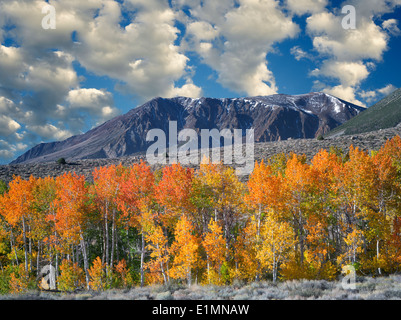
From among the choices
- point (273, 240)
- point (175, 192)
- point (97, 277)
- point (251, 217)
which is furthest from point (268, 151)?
point (97, 277)

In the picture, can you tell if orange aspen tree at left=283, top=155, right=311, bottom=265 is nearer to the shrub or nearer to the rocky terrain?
the shrub

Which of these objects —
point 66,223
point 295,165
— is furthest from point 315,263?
point 66,223

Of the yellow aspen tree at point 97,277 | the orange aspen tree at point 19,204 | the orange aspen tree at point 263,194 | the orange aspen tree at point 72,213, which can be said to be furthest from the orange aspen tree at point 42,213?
the orange aspen tree at point 263,194

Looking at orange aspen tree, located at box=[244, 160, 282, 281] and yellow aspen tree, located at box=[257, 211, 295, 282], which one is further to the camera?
orange aspen tree, located at box=[244, 160, 282, 281]

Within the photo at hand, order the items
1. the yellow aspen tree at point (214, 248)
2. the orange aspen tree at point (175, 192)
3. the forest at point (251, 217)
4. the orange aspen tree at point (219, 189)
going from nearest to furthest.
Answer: the yellow aspen tree at point (214, 248) → the forest at point (251, 217) → the orange aspen tree at point (175, 192) → the orange aspen tree at point (219, 189)

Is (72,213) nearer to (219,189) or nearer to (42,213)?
(42,213)

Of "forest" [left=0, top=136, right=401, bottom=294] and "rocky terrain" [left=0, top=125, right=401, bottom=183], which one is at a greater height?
"rocky terrain" [left=0, top=125, right=401, bottom=183]

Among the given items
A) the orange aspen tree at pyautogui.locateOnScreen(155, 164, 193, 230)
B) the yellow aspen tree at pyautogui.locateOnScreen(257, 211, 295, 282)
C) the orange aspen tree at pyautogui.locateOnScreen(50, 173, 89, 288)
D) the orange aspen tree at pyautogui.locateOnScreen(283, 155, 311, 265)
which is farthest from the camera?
the orange aspen tree at pyautogui.locateOnScreen(50, 173, 89, 288)

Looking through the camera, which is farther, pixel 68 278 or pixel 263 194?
pixel 68 278

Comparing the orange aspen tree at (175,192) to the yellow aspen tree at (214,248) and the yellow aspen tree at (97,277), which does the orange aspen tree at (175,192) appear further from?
the yellow aspen tree at (97,277)

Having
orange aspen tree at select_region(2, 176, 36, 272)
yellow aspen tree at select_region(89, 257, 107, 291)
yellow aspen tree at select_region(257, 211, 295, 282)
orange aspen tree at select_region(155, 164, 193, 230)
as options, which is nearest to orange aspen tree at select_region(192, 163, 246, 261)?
orange aspen tree at select_region(155, 164, 193, 230)
